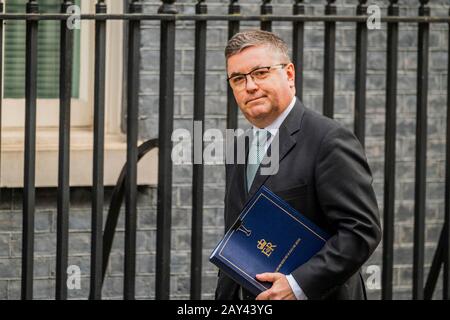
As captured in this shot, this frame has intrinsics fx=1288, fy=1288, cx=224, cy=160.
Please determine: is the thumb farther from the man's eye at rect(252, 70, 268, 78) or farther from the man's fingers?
the man's eye at rect(252, 70, 268, 78)

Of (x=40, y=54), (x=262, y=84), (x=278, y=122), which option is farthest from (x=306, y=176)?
(x=40, y=54)

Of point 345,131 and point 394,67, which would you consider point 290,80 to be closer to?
point 345,131

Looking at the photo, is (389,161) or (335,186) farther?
(389,161)

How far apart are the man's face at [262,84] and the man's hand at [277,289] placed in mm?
530

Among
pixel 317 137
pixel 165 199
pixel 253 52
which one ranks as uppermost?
pixel 253 52

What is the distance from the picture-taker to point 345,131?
169 inches

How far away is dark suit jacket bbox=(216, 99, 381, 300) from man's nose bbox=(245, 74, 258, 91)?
0.18 meters

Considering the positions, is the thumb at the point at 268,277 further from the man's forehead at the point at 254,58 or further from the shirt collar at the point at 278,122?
the man's forehead at the point at 254,58

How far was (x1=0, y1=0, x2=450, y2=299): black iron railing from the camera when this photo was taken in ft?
18.6

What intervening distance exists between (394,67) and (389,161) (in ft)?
1.46

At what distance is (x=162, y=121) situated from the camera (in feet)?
19.0

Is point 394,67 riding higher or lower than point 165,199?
higher

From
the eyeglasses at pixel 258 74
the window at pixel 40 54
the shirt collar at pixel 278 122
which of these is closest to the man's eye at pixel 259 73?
the eyeglasses at pixel 258 74
